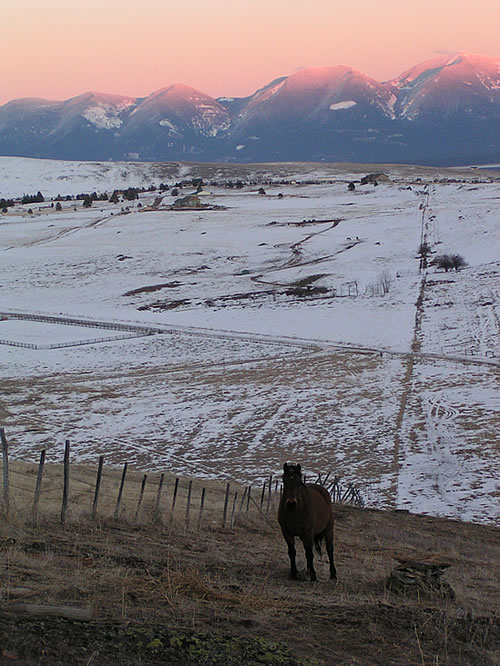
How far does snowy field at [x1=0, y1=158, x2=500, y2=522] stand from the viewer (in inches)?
1172

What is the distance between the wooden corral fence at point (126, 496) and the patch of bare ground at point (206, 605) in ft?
3.57

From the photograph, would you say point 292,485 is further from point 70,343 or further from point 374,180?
point 374,180

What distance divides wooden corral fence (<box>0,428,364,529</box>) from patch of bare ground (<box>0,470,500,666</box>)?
42.9 inches

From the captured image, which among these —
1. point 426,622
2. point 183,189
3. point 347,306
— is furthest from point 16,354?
point 183,189

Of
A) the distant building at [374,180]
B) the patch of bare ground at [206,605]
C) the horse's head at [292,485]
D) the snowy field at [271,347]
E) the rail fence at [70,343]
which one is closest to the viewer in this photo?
the patch of bare ground at [206,605]

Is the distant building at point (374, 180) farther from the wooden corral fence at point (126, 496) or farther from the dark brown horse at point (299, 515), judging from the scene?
the dark brown horse at point (299, 515)

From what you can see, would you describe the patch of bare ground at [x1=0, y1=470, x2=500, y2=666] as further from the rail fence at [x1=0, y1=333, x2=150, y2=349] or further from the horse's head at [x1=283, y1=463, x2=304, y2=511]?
the rail fence at [x1=0, y1=333, x2=150, y2=349]

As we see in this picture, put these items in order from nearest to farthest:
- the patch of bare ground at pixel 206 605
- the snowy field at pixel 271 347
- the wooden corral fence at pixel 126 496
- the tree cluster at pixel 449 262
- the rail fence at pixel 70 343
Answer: the patch of bare ground at pixel 206 605 < the wooden corral fence at pixel 126 496 < the snowy field at pixel 271 347 < the rail fence at pixel 70 343 < the tree cluster at pixel 449 262

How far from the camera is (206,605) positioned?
307 inches

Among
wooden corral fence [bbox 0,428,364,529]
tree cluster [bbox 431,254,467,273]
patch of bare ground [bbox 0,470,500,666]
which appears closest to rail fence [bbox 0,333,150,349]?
wooden corral fence [bbox 0,428,364,529]

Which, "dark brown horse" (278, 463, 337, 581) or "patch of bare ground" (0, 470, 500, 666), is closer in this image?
"patch of bare ground" (0, 470, 500, 666)

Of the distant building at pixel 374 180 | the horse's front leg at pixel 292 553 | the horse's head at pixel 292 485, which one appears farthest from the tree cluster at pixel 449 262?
the distant building at pixel 374 180

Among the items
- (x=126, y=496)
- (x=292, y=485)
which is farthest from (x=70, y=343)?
(x=292, y=485)

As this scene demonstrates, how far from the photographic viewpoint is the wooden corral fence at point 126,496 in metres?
13.8
